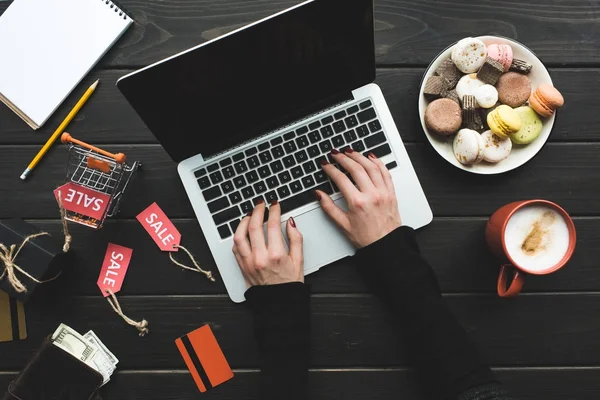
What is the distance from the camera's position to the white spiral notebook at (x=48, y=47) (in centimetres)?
89

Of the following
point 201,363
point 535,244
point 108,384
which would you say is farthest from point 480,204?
point 108,384

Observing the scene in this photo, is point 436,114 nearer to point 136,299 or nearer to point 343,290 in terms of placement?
point 343,290

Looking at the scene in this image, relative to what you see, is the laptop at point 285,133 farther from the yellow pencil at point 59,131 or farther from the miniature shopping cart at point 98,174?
the yellow pencil at point 59,131

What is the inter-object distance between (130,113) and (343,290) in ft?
→ 1.77

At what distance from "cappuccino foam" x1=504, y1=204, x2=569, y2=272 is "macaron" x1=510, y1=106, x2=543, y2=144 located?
127 mm

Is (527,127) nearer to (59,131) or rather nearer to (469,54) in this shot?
(469,54)

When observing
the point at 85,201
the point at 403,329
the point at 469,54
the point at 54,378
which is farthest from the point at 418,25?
the point at 54,378

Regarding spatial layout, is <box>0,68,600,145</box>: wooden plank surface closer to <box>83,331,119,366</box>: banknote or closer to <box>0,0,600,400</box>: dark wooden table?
<box>0,0,600,400</box>: dark wooden table

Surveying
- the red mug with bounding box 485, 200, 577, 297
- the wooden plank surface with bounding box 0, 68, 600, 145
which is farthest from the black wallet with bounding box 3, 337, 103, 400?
the red mug with bounding box 485, 200, 577, 297

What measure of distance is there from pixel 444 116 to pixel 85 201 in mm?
659

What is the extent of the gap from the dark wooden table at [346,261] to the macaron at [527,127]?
0.08m

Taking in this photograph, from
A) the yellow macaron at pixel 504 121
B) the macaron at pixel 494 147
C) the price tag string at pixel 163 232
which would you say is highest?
the yellow macaron at pixel 504 121

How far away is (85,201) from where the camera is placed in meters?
0.82

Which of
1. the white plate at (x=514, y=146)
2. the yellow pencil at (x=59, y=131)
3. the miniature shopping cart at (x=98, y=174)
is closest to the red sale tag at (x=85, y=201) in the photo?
the miniature shopping cart at (x=98, y=174)
